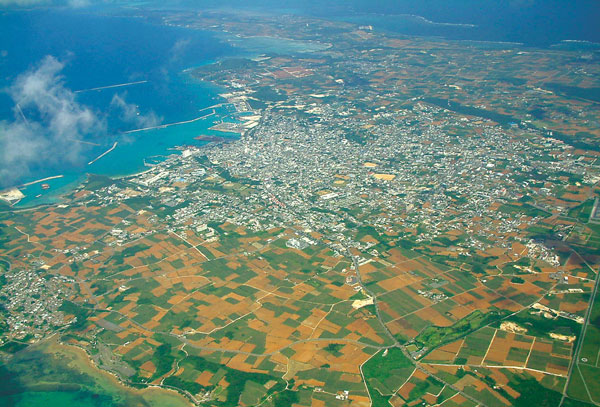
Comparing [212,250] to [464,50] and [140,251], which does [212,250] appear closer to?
[140,251]

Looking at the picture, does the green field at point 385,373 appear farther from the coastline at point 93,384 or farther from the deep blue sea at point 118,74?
the deep blue sea at point 118,74

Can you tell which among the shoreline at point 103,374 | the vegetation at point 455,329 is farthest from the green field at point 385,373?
the shoreline at point 103,374

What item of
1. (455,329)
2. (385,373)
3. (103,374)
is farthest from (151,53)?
(385,373)

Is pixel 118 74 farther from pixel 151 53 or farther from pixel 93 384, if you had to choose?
pixel 93 384

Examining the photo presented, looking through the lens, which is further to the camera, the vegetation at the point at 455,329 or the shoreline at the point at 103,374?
the vegetation at the point at 455,329

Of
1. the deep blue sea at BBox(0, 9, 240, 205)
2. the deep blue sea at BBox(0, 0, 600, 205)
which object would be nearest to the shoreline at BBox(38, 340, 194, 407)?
Result: the deep blue sea at BBox(0, 0, 600, 205)

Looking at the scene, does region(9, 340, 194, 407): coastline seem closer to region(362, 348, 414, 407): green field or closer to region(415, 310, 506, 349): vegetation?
region(362, 348, 414, 407): green field

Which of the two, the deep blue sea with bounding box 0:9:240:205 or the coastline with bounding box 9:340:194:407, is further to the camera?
the deep blue sea with bounding box 0:9:240:205

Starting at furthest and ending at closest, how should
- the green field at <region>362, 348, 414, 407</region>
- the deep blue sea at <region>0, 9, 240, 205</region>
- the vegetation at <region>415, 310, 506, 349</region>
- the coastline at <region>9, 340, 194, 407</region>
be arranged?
1. the deep blue sea at <region>0, 9, 240, 205</region>
2. the vegetation at <region>415, 310, 506, 349</region>
3. the coastline at <region>9, 340, 194, 407</region>
4. the green field at <region>362, 348, 414, 407</region>

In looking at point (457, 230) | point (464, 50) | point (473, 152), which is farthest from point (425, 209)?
point (464, 50)

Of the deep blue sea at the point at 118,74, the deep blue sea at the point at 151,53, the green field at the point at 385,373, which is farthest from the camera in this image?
the deep blue sea at the point at 151,53

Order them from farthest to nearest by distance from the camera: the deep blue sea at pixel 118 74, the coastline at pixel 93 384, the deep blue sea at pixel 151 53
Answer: the deep blue sea at pixel 151 53 → the deep blue sea at pixel 118 74 → the coastline at pixel 93 384
